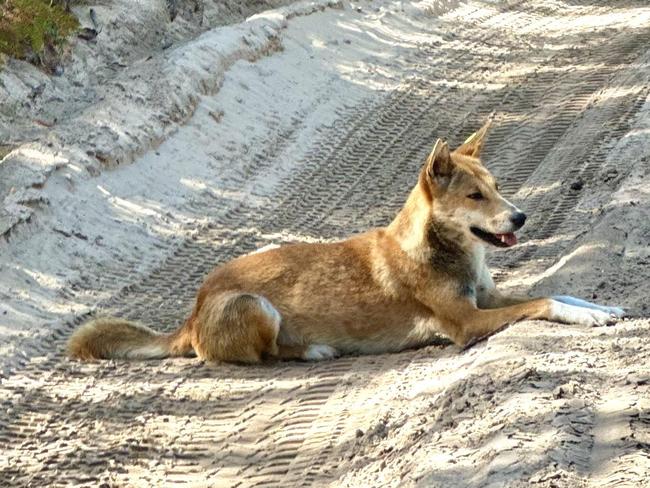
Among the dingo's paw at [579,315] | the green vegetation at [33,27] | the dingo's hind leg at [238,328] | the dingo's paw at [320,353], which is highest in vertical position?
the green vegetation at [33,27]

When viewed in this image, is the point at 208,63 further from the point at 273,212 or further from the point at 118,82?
the point at 273,212

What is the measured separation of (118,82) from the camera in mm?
12375

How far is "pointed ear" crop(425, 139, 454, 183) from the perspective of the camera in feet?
24.7

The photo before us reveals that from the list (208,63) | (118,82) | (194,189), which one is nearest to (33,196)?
(194,189)

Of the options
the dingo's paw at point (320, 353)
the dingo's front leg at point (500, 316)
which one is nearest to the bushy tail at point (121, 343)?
the dingo's paw at point (320, 353)

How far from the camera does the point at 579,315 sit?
6887mm

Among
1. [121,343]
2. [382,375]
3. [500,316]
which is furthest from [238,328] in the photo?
[500,316]

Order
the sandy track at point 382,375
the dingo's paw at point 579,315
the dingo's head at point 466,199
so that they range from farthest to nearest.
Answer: the dingo's head at point 466,199 < the dingo's paw at point 579,315 < the sandy track at point 382,375

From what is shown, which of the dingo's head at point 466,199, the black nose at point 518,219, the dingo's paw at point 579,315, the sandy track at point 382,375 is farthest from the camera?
the dingo's head at point 466,199

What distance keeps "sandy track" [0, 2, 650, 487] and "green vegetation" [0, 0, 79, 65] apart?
2482 millimetres

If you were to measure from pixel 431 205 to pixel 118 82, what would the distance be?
18.8ft

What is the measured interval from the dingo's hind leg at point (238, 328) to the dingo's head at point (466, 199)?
1.28m

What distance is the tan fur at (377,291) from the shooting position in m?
7.54

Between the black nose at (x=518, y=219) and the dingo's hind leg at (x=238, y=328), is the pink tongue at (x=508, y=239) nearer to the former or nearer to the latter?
the black nose at (x=518, y=219)
